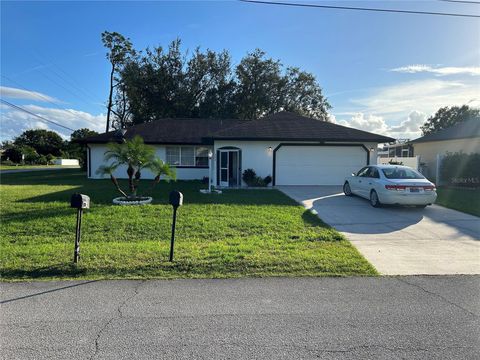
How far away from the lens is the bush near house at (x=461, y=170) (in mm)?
18125

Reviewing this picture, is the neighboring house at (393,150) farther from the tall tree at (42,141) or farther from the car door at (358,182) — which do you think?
the tall tree at (42,141)

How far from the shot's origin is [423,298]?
441cm

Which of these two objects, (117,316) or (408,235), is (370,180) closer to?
(408,235)

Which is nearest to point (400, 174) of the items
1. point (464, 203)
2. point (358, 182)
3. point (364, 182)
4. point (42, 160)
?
point (364, 182)

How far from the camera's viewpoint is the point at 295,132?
59.3 feet

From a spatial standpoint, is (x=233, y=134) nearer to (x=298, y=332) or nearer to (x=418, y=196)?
(x=418, y=196)

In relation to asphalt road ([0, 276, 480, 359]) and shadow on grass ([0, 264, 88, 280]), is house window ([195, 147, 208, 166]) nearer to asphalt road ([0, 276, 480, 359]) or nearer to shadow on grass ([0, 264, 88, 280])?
shadow on grass ([0, 264, 88, 280])

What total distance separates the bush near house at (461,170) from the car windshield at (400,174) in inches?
371

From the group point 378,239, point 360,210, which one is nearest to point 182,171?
point 360,210

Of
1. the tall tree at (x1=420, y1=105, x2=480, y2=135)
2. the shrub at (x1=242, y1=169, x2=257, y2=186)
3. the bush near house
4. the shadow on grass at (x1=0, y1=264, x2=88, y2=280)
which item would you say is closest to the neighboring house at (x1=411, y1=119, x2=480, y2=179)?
the bush near house

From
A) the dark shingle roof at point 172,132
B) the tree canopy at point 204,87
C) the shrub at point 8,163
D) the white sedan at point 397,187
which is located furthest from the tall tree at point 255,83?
the shrub at point 8,163

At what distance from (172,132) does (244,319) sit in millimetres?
20440

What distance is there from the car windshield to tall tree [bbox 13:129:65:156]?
82357 millimetres

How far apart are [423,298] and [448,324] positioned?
28.8 inches
